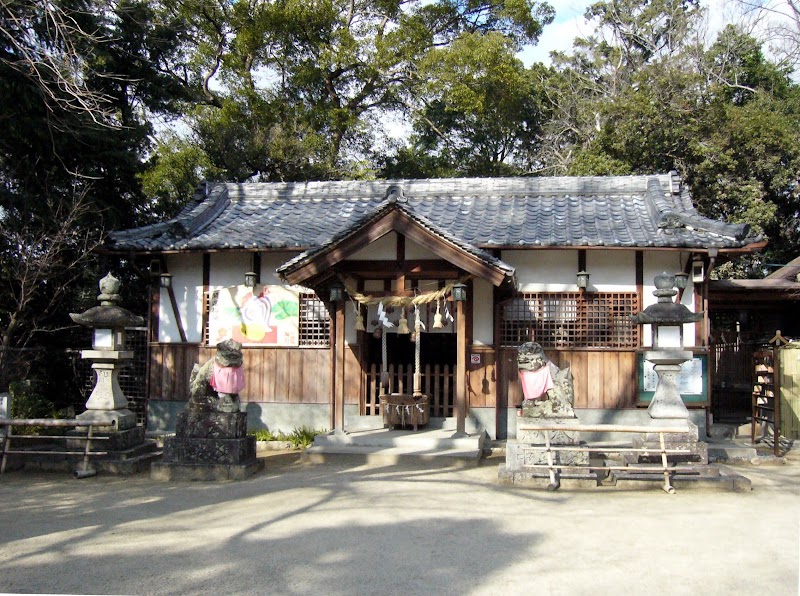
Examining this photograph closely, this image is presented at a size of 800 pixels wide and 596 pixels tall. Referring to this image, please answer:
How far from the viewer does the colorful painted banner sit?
1397 cm

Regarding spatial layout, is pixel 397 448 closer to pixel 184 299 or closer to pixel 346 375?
pixel 346 375

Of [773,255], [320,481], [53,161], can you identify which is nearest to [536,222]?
[320,481]

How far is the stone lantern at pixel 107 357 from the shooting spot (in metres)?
11.3

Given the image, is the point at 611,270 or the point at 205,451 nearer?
the point at 205,451

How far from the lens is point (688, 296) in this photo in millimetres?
13133

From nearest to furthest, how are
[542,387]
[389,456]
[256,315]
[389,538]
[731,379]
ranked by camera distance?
[389,538] < [542,387] < [389,456] < [256,315] < [731,379]

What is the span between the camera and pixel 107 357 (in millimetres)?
11438

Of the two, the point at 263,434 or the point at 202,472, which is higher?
the point at 263,434

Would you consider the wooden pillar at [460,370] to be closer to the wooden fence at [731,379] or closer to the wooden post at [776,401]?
the wooden post at [776,401]

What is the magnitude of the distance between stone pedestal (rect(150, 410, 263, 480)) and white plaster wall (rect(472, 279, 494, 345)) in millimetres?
4968

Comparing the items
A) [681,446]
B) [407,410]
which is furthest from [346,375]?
[681,446]

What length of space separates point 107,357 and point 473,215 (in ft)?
25.1

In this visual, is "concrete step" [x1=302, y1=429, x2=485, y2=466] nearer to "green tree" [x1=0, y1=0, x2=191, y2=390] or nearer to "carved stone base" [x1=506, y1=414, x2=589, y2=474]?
"carved stone base" [x1=506, y1=414, x2=589, y2=474]

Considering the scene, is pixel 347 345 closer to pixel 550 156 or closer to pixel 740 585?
pixel 740 585
